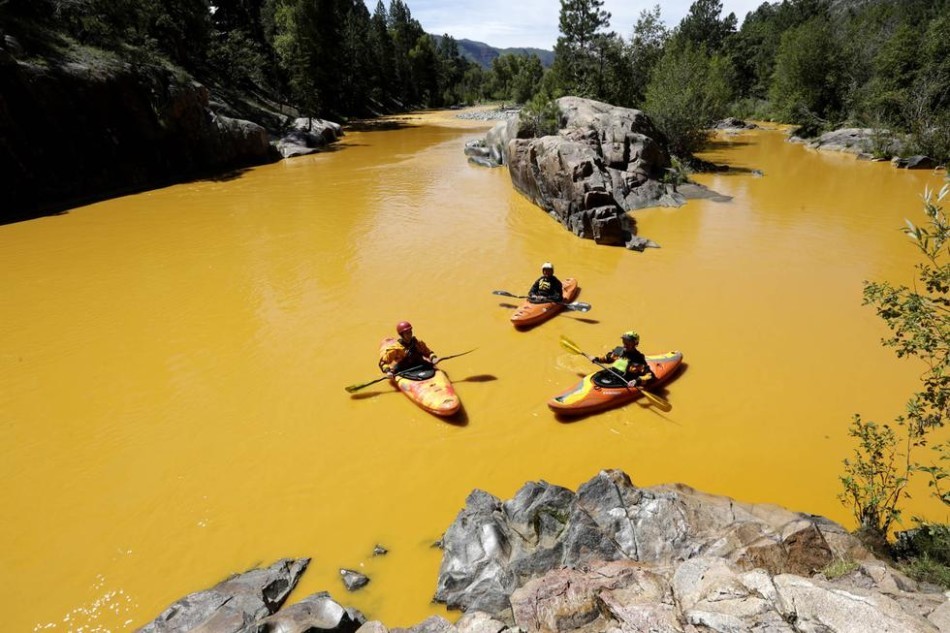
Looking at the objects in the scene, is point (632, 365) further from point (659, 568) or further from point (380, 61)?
point (380, 61)

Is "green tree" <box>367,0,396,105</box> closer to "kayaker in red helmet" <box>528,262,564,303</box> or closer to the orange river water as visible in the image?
the orange river water

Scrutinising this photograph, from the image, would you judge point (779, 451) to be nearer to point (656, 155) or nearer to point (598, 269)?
point (598, 269)

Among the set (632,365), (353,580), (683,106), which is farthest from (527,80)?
(353,580)

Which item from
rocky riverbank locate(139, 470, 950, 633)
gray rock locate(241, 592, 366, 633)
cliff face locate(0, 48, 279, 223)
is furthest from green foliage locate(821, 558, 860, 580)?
cliff face locate(0, 48, 279, 223)

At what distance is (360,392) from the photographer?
26.5 ft

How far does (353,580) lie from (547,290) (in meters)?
6.70

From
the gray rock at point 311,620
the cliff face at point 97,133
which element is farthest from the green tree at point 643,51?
the gray rock at point 311,620

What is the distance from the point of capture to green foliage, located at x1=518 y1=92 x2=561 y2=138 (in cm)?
2200

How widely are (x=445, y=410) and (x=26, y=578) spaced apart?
4923 mm

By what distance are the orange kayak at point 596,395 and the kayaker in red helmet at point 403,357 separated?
7.35 ft

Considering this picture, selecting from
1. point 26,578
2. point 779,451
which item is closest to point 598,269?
point 779,451

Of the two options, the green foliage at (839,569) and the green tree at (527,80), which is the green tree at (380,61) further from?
the green foliage at (839,569)

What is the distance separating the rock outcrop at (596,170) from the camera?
14.8 meters

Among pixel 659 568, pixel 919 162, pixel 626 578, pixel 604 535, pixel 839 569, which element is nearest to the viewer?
pixel 839 569
